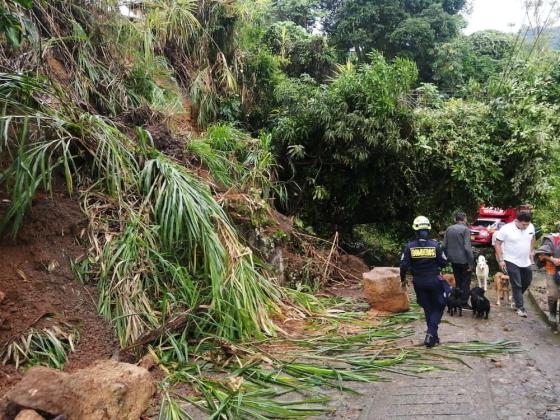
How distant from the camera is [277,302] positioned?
691cm

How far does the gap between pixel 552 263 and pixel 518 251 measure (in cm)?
62

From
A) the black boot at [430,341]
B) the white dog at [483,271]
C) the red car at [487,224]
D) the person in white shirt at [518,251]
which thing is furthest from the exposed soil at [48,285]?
the red car at [487,224]

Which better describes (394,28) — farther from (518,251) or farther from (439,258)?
(439,258)

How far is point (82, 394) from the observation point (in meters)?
3.65

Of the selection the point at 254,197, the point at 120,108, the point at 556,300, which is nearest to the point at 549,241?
the point at 556,300

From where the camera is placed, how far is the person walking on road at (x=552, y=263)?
6.50 m

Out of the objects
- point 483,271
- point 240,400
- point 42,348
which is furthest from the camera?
point 483,271

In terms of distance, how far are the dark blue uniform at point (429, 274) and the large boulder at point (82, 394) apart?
3.33m

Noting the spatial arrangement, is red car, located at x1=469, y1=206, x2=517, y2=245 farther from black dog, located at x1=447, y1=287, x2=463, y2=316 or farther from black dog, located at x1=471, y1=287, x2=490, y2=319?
black dog, located at x1=471, y1=287, x2=490, y2=319

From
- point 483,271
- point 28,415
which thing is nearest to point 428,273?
point 483,271

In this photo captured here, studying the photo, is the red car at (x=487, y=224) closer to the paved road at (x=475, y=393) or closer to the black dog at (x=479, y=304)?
the black dog at (x=479, y=304)

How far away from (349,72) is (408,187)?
2.76m

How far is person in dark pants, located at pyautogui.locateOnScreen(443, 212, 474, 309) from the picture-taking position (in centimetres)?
792

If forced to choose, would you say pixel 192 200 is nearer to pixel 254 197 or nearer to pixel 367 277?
pixel 254 197
